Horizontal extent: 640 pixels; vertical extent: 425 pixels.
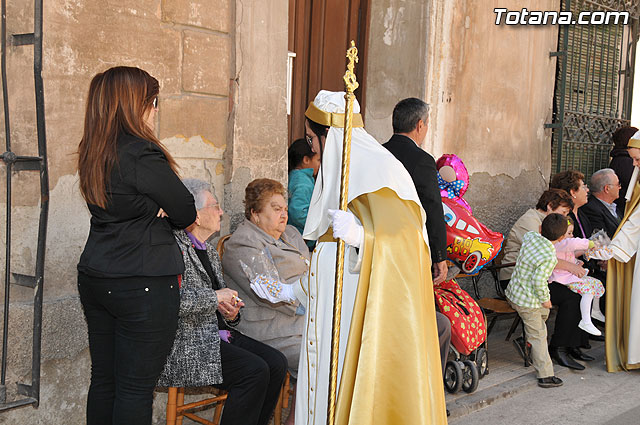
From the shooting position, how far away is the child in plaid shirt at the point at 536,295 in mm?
5254

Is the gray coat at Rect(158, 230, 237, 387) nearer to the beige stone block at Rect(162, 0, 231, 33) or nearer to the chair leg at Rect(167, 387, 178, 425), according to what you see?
the chair leg at Rect(167, 387, 178, 425)

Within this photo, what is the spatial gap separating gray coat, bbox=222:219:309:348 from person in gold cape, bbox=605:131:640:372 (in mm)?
2991

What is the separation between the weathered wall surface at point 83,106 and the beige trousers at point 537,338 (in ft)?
6.74

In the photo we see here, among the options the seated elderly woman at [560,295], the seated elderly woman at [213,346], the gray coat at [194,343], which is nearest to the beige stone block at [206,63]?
the seated elderly woman at [213,346]

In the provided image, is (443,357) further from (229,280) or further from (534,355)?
(229,280)

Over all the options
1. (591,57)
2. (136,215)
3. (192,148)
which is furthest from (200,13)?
(591,57)

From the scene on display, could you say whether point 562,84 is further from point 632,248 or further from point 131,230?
point 131,230

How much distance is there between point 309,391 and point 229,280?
1027 mm

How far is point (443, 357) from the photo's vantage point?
459cm

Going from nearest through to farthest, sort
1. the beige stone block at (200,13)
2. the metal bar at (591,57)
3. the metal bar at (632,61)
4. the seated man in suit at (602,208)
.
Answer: the beige stone block at (200,13), the seated man in suit at (602,208), the metal bar at (591,57), the metal bar at (632,61)

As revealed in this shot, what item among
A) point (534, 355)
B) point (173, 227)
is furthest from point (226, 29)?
point (534, 355)

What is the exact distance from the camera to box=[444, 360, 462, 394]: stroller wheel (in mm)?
4871

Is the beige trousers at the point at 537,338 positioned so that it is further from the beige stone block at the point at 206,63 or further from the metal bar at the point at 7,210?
the metal bar at the point at 7,210

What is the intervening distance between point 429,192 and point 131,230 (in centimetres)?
204
